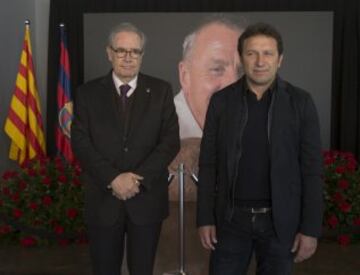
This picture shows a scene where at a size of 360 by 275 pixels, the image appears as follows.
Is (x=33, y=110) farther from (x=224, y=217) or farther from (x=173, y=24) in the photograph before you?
(x=224, y=217)

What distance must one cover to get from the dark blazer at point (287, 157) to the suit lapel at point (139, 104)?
0.41 m

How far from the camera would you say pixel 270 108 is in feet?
6.76

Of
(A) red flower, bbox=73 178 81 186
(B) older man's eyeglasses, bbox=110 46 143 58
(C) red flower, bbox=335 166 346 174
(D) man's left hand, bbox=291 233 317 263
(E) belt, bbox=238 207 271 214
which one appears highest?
(B) older man's eyeglasses, bbox=110 46 143 58

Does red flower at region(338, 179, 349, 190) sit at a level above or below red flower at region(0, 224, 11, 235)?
above

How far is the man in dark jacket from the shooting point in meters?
2.04

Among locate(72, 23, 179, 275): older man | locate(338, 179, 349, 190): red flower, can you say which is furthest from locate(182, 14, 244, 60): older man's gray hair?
locate(72, 23, 179, 275): older man

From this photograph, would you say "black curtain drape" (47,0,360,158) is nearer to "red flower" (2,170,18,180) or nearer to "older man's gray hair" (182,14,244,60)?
"older man's gray hair" (182,14,244,60)

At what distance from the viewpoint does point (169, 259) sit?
13.4 ft

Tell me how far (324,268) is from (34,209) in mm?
2435

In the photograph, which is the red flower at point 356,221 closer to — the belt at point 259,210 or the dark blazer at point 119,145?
the dark blazer at point 119,145

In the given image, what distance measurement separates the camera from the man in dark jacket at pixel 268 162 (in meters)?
2.04

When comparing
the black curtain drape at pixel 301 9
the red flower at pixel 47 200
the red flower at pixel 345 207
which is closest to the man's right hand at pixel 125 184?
the red flower at pixel 47 200

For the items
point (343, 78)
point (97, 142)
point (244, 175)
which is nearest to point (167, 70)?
point (343, 78)

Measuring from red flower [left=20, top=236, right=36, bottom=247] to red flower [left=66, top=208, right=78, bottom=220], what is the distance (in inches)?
16.9
